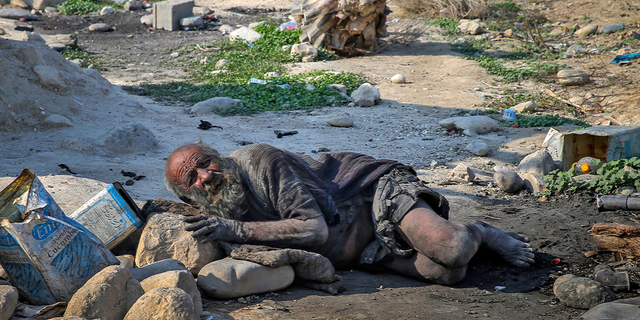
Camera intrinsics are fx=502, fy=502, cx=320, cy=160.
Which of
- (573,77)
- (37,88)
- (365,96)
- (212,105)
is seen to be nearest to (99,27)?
(212,105)

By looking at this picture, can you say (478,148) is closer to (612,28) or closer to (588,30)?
(588,30)

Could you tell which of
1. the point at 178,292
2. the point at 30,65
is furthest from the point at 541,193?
the point at 30,65

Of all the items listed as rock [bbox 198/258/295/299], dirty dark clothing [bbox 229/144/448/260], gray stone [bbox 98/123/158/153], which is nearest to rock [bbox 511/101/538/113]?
dirty dark clothing [bbox 229/144/448/260]

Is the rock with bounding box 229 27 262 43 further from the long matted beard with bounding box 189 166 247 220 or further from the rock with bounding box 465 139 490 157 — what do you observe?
the long matted beard with bounding box 189 166 247 220

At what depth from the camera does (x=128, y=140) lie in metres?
6.31

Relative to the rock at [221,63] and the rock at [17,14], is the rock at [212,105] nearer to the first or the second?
the rock at [221,63]

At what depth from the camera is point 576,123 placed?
695 cm

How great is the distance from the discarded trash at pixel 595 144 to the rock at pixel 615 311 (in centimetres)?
301

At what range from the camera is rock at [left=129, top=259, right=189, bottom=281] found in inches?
109

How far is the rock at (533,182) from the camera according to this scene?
16.5ft

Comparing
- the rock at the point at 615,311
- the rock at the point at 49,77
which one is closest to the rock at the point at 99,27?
the rock at the point at 49,77

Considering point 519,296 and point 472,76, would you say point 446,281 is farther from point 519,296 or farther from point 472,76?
point 472,76

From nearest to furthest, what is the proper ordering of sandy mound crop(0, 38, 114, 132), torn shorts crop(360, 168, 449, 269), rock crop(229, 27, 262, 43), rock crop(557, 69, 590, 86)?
torn shorts crop(360, 168, 449, 269) < sandy mound crop(0, 38, 114, 132) < rock crop(557, 69, 590, 86) < rock crop(229, 27, 262, 43)

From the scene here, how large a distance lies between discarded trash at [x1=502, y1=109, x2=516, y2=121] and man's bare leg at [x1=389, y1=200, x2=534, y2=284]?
14.3ft
